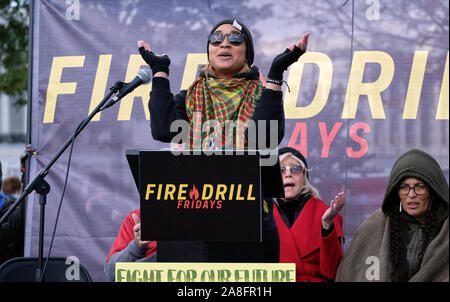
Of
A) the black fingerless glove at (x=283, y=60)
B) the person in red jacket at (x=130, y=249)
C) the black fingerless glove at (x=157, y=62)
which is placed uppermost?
the black fingerless glove at (x=157, y=62)

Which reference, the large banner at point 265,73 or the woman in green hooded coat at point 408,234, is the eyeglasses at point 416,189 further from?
the large banner at point 265,73

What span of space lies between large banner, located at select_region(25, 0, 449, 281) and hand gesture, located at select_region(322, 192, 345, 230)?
75 cm

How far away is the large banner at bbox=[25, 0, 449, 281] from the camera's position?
165 inches

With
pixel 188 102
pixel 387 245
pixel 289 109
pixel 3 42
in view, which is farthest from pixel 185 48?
pixel 3 42

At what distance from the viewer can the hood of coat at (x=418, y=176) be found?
339 cm

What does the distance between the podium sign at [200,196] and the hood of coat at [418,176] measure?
4.34 ft

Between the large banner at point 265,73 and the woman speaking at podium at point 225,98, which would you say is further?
the large banner at point 265,73

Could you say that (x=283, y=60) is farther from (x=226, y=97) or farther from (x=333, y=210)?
(x=333, y=210)

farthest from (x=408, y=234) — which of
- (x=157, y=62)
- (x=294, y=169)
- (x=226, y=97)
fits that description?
(x=157, y=62)

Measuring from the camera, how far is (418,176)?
11.2 ft

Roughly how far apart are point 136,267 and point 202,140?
2.08ft

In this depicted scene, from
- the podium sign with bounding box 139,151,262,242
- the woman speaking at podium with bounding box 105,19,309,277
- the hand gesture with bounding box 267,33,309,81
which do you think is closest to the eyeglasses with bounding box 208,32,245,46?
the woman speaking at podium with bounding box 105,19,309,277

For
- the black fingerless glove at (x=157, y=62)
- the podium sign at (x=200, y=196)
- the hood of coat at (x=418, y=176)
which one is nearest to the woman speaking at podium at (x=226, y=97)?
the black fingerless glove at (x=157, y=62)

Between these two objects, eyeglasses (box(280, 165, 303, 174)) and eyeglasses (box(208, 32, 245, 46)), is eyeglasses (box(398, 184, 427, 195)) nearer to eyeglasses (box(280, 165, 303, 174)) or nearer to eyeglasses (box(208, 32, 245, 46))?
eyeglasses (box(280, 165, 303, 174))
